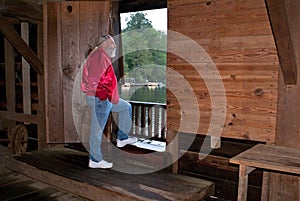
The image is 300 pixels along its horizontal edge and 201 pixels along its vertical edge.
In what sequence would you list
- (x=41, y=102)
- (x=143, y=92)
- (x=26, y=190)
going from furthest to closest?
(x=143, y=92) < (x=41, y=102) < (x=26, y=190)

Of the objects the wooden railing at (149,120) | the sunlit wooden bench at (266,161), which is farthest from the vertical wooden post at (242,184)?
the wooden railing at (149,120)

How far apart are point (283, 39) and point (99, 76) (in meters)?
1.67

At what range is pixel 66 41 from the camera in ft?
10.5

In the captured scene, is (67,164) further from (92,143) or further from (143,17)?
(143,17)

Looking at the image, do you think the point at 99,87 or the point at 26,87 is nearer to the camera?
the point at 99,87

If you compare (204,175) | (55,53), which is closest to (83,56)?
(55,53)

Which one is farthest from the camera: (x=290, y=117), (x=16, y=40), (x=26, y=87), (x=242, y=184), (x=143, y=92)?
(x=143, y=92)

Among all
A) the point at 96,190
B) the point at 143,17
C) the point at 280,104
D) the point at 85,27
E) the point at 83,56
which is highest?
the point at 143,17

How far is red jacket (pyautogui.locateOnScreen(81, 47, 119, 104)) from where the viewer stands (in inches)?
111

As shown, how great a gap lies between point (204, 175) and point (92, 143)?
46.0 inches

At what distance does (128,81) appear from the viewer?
5113mm

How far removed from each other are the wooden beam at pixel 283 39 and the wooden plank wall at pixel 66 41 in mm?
1881

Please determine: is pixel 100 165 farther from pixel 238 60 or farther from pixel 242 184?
pixel 238 60

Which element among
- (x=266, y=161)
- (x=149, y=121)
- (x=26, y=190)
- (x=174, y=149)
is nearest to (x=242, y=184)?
(x=266, y=161)
